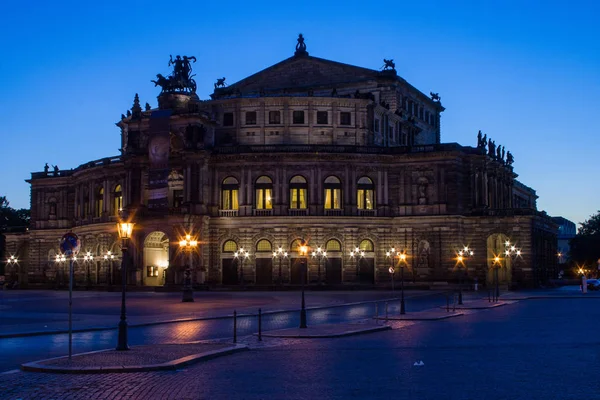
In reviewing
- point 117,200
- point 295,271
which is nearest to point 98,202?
point 117,200

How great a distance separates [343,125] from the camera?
89562 millimetres

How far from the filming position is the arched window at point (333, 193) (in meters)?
85.2

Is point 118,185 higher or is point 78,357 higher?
point 118,185

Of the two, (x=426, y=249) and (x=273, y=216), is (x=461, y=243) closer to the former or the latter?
(x=426, y=249)

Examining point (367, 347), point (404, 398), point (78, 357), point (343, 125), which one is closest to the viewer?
point (404, 398)

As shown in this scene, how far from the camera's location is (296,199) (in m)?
85.2

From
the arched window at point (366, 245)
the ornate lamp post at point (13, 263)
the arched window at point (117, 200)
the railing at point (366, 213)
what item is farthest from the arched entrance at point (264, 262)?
the ornate lamp post at point (13, 263)

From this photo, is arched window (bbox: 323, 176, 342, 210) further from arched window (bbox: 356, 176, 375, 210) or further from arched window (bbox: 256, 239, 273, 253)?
arched window (bbox: 256, 239, 273, 253)

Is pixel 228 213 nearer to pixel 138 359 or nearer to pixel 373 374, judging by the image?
pixel 138 359

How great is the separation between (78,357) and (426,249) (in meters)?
65.9

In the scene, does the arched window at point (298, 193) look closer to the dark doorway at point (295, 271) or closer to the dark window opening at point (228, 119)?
the dark doorway at point (295, 271)

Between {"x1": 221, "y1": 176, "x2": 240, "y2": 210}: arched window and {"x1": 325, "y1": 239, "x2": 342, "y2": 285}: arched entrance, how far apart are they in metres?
11.0

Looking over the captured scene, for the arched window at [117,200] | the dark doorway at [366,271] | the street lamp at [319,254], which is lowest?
the dark doorway at [366,271]

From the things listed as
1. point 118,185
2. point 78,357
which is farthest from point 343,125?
point 78,357
